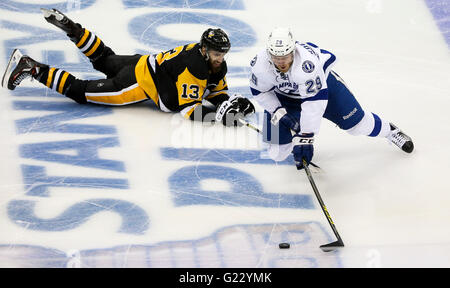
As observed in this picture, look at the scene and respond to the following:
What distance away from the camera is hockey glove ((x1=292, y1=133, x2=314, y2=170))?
16.5 feet

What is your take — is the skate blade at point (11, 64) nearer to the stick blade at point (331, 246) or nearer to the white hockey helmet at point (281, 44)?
the white hockey helmet at point (281, 44)

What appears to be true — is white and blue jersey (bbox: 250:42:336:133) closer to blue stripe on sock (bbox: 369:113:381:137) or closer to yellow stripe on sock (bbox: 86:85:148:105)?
blue stripe on sock (bbox: 369:113:381:137)

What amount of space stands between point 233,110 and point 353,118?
38.8 inches

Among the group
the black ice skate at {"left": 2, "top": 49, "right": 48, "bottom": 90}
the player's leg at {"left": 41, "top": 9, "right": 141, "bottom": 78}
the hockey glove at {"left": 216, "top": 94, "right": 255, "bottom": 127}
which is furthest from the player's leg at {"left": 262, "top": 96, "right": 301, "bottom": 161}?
the black ice skate at {"left": 2, "top": 49, "right": 48, "bottom": 90}

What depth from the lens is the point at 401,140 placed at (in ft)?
18.5

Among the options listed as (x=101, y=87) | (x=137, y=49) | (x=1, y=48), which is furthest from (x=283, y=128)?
(x=1, y=48)

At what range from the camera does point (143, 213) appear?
509 centimetres

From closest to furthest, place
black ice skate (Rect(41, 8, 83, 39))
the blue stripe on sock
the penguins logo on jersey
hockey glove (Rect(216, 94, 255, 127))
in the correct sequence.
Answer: the penguins logo on jersey → the blue stripe on sock → hockey glove (Rect(216, 94, 255, 127)) → black ice skate (Rect(41, 8, 83, 39))

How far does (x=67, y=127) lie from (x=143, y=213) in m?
1.22

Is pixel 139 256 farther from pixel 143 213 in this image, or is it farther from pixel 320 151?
pixel 320 151

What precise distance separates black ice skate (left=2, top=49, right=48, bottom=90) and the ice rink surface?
156 mm

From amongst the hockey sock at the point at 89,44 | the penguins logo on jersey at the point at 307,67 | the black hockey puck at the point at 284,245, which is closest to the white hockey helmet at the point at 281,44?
the penguins logo on jersey at the point at 307,67

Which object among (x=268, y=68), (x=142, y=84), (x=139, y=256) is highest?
(x=268, y=68)

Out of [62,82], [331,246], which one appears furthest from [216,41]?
[331,246]
